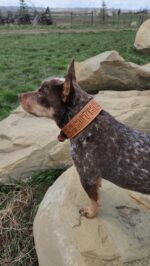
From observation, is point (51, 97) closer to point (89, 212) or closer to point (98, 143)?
point (98, 143)

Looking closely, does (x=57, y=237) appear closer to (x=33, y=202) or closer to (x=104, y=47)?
(x=33, y=202)

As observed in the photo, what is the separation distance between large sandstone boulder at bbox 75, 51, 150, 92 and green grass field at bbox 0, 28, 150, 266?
4.62 ft

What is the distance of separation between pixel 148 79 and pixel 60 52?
8.06m

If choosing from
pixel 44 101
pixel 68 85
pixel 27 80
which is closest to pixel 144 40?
pixel 27 80

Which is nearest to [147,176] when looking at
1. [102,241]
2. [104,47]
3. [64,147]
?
[102,241]

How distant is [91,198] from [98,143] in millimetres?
545

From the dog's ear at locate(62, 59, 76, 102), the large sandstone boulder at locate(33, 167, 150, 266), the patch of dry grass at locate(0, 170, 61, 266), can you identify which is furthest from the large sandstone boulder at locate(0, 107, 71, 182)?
the dog's ear at locate(62, 59, 76, 102)

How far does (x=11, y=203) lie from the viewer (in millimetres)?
6043

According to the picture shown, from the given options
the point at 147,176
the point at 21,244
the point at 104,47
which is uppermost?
the point at 147,176

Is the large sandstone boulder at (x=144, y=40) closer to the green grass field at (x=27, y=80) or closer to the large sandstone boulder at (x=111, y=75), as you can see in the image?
the green grass field at (x=27, y=80)

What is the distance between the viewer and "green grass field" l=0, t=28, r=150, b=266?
18.9 feet

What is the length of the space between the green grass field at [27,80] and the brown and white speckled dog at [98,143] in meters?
1.57

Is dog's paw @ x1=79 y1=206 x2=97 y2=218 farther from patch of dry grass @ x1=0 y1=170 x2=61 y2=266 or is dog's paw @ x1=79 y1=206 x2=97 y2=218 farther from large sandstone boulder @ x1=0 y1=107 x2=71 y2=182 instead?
large sandstone boulder @ x1=0 y1=107 x2=71 y2=182

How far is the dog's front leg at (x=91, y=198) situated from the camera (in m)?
4.61
